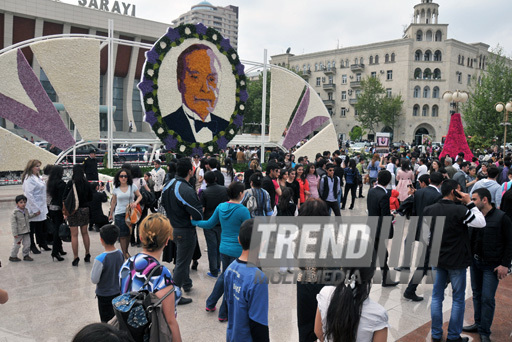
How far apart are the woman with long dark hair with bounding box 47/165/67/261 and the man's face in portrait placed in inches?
313

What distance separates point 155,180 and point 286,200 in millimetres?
4495

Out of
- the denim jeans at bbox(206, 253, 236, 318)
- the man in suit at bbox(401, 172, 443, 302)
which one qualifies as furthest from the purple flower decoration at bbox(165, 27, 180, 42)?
the denim jeans at bbox(206, 253, 236, 318)

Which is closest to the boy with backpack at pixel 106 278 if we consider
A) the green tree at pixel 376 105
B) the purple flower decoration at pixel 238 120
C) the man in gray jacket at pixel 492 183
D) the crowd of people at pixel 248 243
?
the crowd of people at pixel 248 243

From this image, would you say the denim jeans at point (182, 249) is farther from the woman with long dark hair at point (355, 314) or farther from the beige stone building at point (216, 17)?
the beige stone building at point (216, 17)

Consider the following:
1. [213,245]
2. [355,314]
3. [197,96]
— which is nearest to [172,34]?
[197,96]

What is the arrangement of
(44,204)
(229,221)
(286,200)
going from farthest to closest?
(44,204) → (286,200) → (229,221)

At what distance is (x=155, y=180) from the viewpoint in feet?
31.2

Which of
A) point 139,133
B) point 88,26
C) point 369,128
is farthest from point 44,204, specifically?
point 369,128

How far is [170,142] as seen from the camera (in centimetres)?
1441

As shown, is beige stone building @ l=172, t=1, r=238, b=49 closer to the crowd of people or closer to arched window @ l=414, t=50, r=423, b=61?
arched window @ l=414, t=50, r=423, b=61

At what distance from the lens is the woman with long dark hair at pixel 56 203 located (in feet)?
22.8

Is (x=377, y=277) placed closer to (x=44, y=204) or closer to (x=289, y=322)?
(x=289, y=322)

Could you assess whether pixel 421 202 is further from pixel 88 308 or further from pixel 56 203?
pixel 56 203

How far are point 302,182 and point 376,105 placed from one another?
43163mm
